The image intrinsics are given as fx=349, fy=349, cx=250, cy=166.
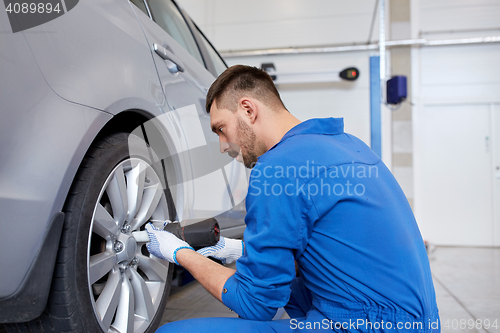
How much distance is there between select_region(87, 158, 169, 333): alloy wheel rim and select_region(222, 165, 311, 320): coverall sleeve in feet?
1.26

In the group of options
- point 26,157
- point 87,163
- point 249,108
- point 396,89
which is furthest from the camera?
point 396,89

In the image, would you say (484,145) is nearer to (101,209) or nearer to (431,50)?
Answer: (431,50)

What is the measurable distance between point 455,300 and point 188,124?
204 centimetres

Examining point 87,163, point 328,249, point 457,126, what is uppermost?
point 87,163

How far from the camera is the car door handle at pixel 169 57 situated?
1.22 metres

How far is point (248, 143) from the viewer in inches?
39.3

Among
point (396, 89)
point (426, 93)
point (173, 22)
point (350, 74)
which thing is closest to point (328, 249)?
point (173, 22)

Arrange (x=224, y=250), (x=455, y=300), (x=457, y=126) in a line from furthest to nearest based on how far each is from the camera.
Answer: (x=457, y=126), (x=455, y=300), (x=224, y=250)

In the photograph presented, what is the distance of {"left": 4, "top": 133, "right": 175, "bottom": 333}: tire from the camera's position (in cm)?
82

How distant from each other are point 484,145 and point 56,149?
6.41m

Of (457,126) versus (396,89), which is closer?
(396,89)

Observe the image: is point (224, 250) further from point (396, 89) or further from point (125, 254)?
point (396, 89)

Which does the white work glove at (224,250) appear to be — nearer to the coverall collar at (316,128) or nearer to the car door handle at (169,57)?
the coverall collar at (316,128)

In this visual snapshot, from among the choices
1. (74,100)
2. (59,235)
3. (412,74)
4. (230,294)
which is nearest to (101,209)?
(59,235)
